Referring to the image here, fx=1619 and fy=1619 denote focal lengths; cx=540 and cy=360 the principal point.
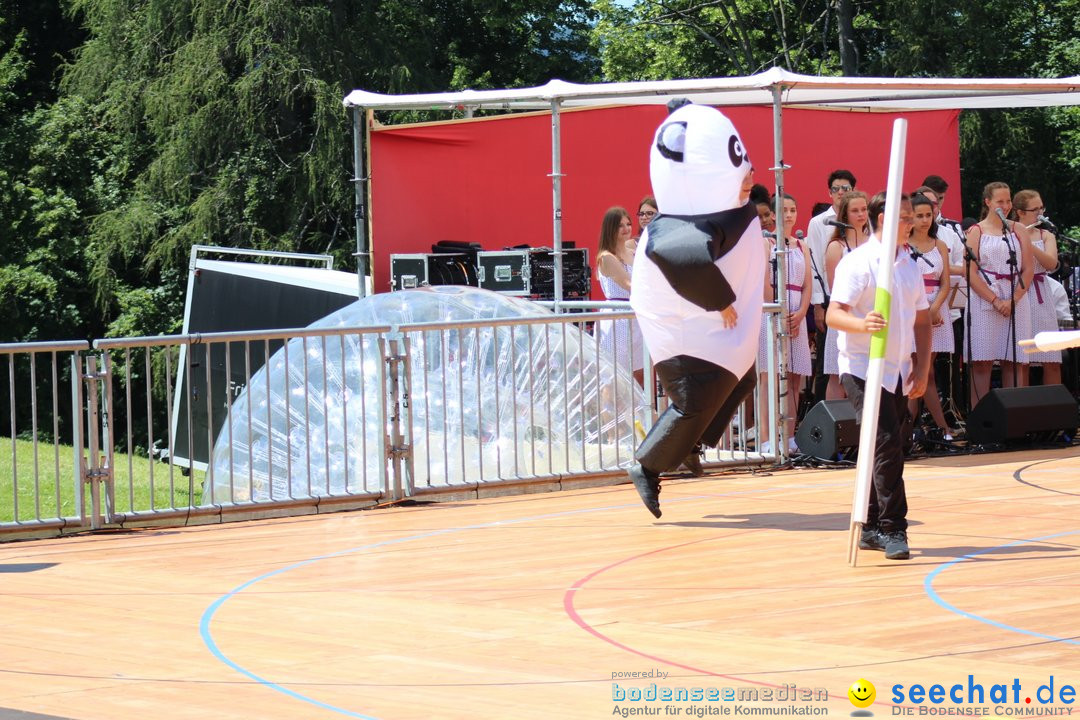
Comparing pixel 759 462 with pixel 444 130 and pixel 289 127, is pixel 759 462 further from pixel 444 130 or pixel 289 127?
pixel 289 127

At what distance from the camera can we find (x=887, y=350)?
7.99 metres

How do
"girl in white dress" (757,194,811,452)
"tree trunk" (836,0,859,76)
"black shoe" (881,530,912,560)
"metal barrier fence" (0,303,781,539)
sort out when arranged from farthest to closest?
"tree trunk" (836,0,859,76), "girl in white dress" (757,194,811,452), "metal barrier fence" (0,303,781,539), "black shoe" (881,530,912,560)

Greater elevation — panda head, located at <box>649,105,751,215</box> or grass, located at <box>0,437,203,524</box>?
panda head, located at <box>649,105,751,215</box>

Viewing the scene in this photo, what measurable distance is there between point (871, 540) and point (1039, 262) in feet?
18.9

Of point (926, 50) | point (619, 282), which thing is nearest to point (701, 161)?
point (619, 282)

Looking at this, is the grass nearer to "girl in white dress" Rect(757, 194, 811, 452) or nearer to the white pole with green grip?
"girl in white dress" Rect(757, 194, 811, 452)

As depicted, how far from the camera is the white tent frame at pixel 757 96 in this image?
468 inches

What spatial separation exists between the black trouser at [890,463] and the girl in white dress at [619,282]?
364cm

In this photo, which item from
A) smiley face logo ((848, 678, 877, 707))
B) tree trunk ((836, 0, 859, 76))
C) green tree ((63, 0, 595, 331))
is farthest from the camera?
tree trunk ((836, 0, 859, 76))

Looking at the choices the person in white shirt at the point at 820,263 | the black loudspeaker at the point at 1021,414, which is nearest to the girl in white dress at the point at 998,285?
the black loudspeaker at the point at 1021,414

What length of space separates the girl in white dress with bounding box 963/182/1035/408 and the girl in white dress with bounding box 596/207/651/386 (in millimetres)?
2908

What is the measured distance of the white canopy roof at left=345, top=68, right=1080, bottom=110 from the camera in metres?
12.0

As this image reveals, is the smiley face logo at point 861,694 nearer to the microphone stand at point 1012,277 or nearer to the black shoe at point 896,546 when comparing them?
the black shoe at point 896,546

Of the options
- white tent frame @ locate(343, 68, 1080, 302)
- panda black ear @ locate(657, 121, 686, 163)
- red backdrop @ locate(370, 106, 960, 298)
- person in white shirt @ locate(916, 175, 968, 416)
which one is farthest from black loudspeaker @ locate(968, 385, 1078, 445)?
red backdrop @ locate(370, 106, 960, 298)
